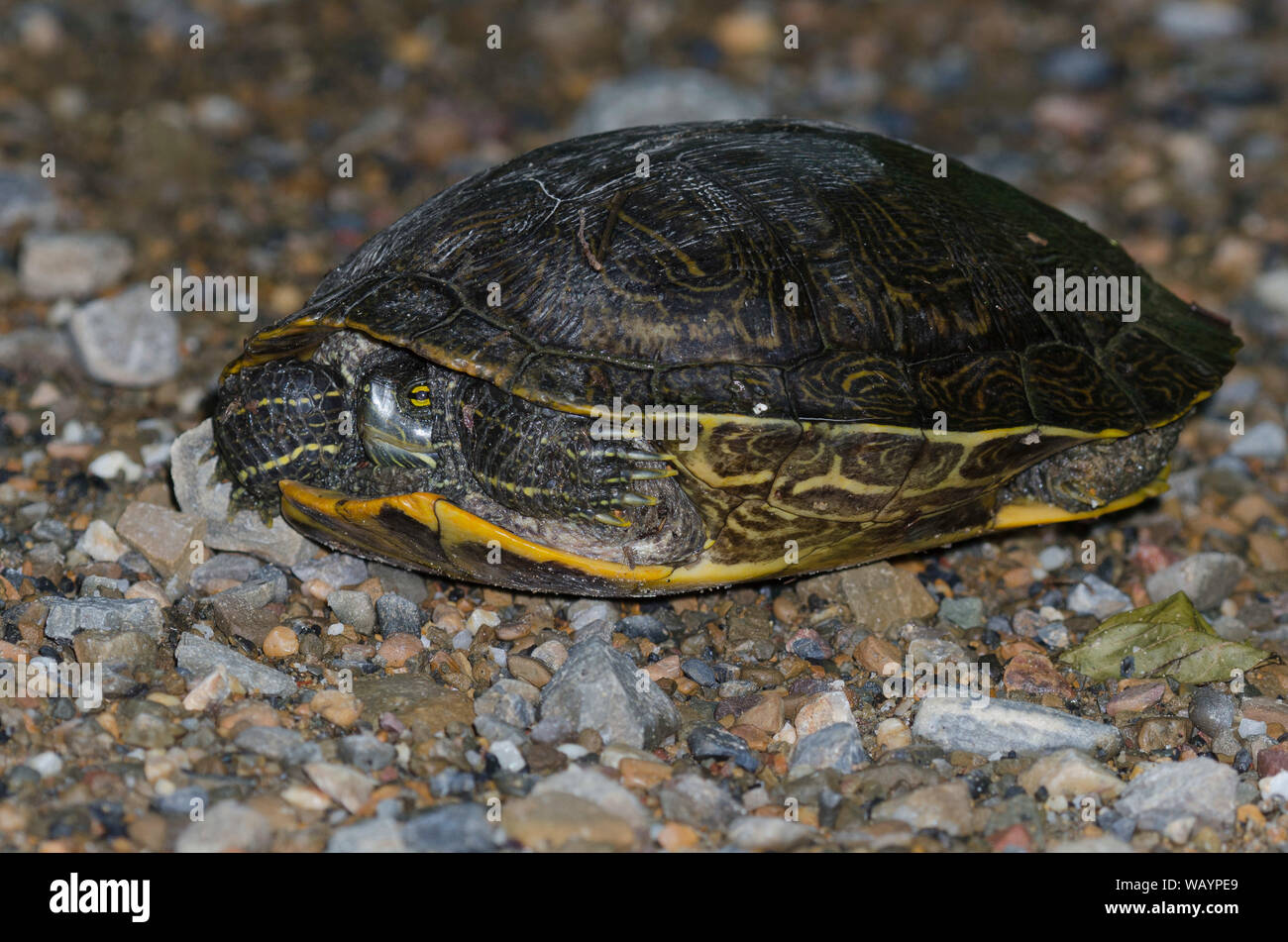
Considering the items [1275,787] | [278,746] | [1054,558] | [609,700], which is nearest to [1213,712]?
[1275,787]

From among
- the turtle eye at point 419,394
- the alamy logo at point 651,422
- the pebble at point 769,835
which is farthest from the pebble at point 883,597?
the turtle eye at point 419,394

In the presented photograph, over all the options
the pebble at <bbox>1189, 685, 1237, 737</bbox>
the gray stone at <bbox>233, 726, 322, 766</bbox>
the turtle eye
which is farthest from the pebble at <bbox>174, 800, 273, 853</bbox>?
the pebble at <bbox>1189, 685, 1237, 737</bbox>

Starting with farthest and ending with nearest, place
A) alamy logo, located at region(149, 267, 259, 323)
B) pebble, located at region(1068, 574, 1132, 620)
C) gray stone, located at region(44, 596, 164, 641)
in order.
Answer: alamy logo, located at region(149, 267, 259, 323) → pebble, located at region(1068, 574, 1132, 620) → gray stone, located at region(44, 596, 164, 641)

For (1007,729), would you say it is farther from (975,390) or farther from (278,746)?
(278,746)

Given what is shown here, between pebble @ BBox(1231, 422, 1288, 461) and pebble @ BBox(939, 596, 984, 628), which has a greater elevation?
pebble @ BBox(1231, 422, 1288, 461)

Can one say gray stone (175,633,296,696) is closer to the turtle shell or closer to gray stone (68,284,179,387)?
the turtle shell
